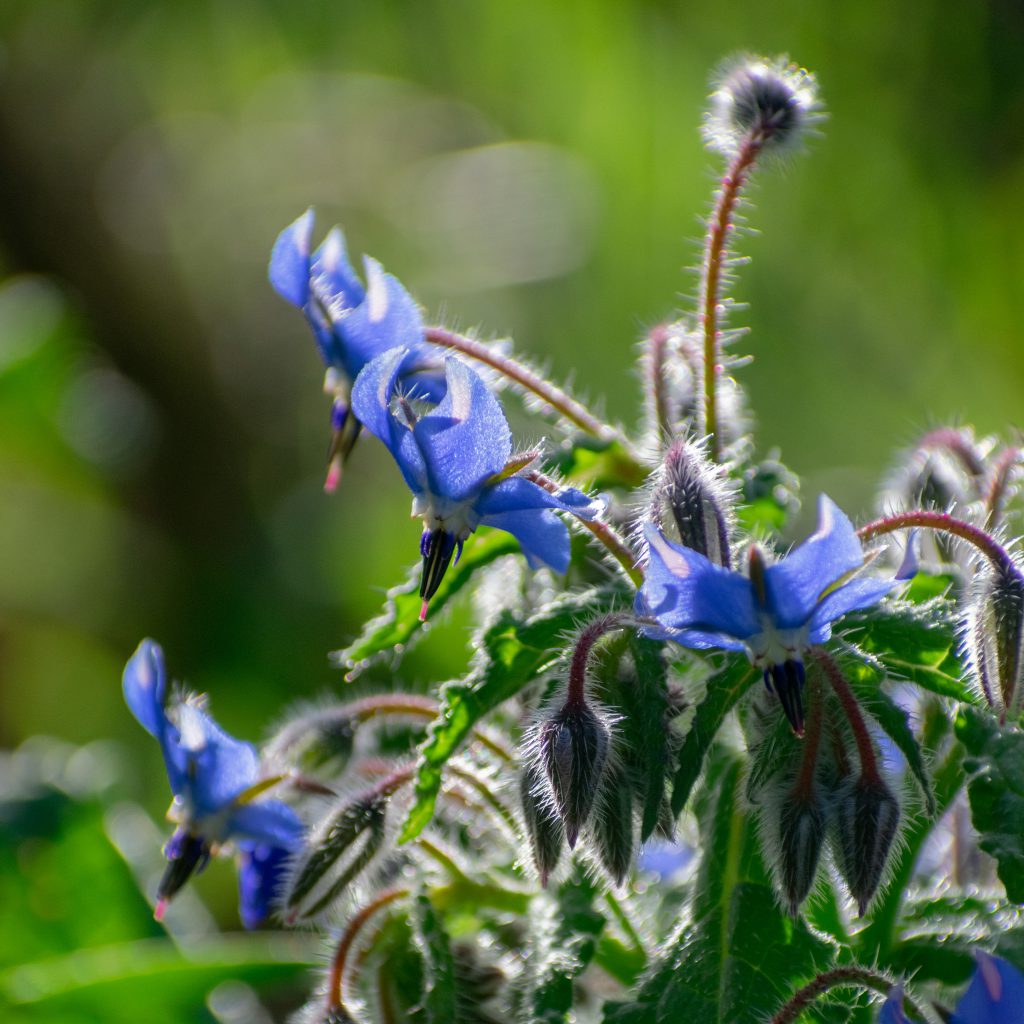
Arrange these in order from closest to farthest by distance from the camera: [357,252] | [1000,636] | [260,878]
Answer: [1000,636]
[260,878]
[357,252]

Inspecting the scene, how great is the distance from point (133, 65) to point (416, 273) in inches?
44.8

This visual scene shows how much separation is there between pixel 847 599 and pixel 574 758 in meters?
0.18

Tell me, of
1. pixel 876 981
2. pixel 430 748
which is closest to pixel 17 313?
pixel 430 748

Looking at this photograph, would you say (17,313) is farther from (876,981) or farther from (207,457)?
(876,981)

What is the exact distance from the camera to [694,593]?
29.0 inches

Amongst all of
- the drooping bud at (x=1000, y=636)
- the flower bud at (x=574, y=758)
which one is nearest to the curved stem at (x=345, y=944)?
the flower bud at (x=574, y=758)

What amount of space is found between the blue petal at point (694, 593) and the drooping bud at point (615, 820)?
0.44 feet

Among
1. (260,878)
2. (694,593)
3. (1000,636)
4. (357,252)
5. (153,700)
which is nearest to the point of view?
(694,593)

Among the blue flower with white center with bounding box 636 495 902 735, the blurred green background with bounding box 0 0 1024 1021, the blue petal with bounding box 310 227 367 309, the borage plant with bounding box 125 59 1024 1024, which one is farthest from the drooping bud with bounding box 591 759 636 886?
the blurred green background with bounding box 0 0 1024 1021

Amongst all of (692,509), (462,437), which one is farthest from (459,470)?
(692,509)

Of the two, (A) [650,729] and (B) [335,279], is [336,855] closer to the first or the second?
(A) [650,729]

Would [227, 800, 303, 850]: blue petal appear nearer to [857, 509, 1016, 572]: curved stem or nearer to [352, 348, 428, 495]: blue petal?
[352, 348, 428, 495]: blue petal

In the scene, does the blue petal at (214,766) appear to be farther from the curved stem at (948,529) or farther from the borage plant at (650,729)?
the curved stem at (948,529)

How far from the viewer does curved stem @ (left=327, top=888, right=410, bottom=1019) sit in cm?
98
